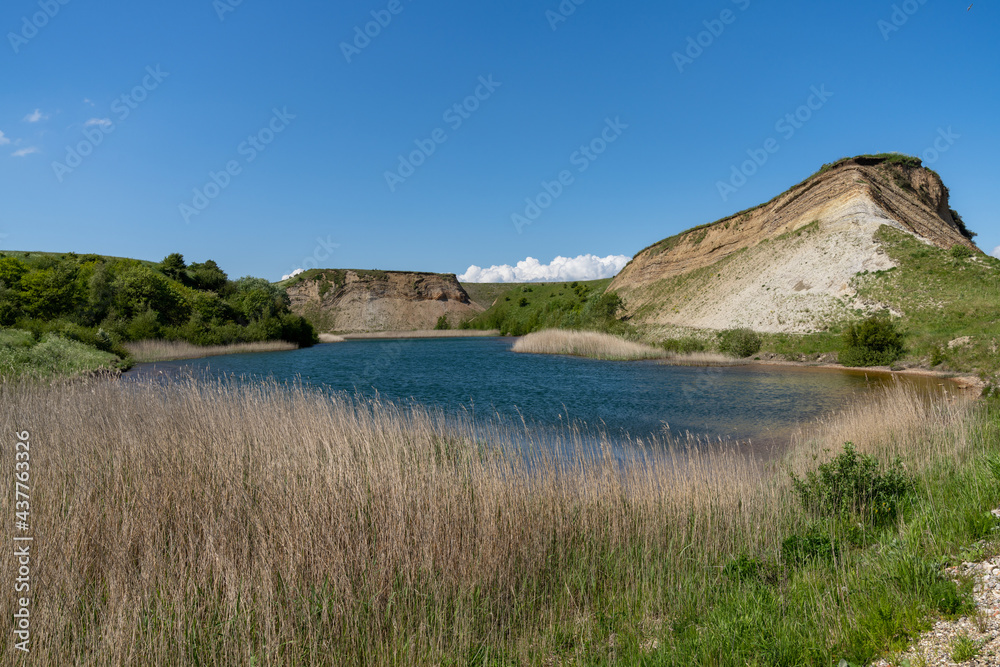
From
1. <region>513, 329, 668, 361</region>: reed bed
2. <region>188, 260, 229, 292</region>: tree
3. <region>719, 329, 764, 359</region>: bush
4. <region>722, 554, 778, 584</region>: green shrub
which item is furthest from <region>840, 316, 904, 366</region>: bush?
<region>188, 260, 229, 292</region>: tree

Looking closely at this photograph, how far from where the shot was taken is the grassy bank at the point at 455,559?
3.25m

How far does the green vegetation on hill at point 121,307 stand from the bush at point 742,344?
33205 mm

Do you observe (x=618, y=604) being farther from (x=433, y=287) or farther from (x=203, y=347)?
(x=433, y=287)

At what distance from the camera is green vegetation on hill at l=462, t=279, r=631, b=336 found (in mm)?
51281

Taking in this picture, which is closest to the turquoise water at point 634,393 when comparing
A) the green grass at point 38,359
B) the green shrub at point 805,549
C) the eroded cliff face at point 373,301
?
the green grass at point 38,359

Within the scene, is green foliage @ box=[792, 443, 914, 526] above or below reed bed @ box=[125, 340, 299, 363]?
below

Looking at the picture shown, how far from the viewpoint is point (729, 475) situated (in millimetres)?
6379

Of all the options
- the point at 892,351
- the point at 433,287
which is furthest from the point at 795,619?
the point at 433,287

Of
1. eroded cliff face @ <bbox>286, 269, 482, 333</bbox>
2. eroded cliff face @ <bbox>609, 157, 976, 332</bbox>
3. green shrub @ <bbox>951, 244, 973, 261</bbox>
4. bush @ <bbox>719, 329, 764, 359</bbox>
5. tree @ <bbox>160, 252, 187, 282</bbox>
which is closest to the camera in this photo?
green shrub @ <bbox>951, 244, 973, 261</bbox>

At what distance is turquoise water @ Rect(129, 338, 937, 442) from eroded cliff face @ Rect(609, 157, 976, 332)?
945 centimetres

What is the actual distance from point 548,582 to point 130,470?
15.6 ft

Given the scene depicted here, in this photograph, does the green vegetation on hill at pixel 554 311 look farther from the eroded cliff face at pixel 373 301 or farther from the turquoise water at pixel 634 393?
the turquoise water at pixel 634 393

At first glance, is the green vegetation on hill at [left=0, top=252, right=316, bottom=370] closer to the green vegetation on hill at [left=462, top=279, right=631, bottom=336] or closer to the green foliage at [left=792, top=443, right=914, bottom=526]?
the green foliage at [left=792, top=443, right=914, bottom=526]

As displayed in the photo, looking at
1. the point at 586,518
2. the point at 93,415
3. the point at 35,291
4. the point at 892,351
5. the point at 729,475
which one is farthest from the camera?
the point at 35,291
